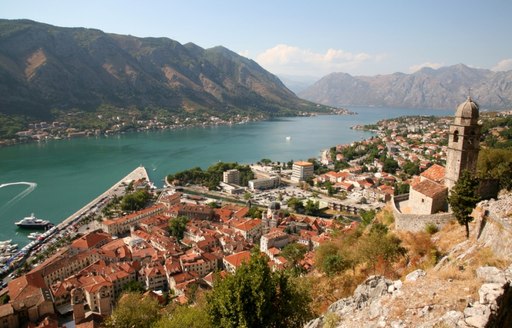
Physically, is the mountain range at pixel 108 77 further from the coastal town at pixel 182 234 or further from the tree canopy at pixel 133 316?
the tree canopy at pixel 133 316

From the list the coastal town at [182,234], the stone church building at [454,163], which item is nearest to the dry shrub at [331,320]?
the coastal town at [182,234]

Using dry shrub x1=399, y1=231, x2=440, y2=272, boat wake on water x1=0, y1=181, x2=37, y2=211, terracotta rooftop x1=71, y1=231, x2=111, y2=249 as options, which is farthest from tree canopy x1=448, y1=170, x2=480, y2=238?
boat wake on water x1=0, y1=181, x2=37, y2=211

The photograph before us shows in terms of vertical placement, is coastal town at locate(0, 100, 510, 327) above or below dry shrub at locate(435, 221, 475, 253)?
below

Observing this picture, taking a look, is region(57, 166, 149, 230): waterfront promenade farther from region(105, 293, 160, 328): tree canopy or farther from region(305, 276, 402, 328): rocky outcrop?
region(305, 276, 402, 328): rocky outcrop

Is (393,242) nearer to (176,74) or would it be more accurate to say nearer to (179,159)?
(179,159)

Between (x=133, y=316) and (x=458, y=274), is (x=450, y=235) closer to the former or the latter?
(x=458, y=274)

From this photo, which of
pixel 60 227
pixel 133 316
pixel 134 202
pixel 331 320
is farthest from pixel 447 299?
pixel 134 202

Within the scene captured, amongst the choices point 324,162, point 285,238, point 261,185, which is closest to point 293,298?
point 285,238
